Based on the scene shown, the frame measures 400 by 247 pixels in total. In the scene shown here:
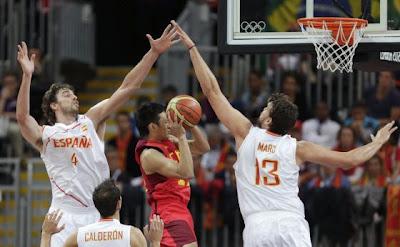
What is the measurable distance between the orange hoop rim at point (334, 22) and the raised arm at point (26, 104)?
9.38 feet

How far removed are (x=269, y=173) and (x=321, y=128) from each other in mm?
6411

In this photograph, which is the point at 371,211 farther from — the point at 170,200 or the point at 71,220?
the point at 71,220

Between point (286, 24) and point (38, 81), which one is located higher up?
point (286, 24)

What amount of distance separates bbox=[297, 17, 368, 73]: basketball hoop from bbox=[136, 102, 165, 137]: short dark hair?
5.58ft

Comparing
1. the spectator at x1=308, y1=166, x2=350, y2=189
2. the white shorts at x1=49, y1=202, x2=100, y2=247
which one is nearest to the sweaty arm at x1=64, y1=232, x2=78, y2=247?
the white shorts at x1=49, y1=202, x2=100, y2=247

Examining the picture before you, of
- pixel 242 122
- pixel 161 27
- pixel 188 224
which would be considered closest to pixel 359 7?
pixel 242 122

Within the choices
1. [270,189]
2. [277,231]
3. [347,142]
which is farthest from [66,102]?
[347,142]

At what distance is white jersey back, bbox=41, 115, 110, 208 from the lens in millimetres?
12719

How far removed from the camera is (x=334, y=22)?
1281 cm

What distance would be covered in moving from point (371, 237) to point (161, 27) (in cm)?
895

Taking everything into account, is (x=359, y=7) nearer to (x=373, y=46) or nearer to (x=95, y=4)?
(x=373, y=46)

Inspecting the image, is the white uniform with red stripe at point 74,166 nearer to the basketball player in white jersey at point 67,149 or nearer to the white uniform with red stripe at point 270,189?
the basketball player in white jersey at point 67,149

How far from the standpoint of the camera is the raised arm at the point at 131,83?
1303cm

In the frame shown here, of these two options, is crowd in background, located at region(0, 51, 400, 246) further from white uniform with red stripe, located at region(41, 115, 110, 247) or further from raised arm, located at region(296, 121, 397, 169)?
raised arm, located at region(296, 121, 397, 169)
